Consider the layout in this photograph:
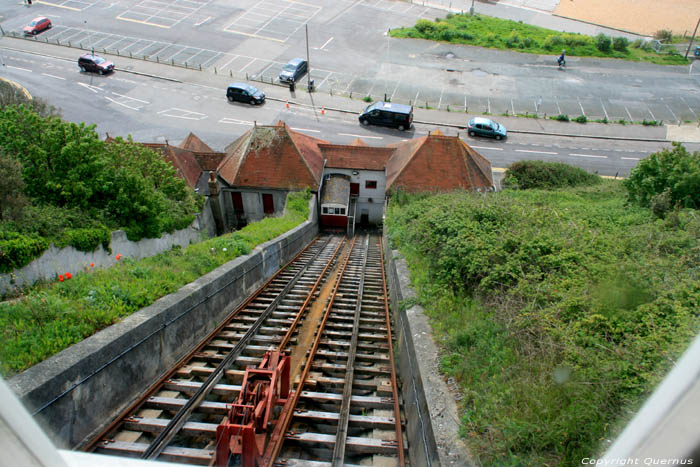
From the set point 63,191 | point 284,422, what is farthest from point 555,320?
point 63,191

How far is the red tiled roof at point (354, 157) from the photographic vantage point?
2542 centimetres

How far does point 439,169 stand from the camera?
23.8 meters

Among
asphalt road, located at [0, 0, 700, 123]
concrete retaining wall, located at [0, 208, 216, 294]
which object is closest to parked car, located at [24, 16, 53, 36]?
asphalt road, located at [0, 0, 700, 123]

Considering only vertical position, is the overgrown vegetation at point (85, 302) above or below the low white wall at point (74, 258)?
above

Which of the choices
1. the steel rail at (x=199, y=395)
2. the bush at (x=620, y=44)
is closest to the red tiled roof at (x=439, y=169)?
the steel rail at (x=199, y=395)

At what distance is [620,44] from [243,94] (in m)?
39.0

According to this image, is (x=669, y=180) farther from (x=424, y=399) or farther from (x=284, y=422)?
(x=284, y=422)

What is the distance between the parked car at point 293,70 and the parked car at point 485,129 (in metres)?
15.2

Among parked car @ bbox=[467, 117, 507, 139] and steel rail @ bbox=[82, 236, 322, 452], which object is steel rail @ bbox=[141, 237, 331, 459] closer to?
steel rail @ bbox=[82, 236, 322, 452]

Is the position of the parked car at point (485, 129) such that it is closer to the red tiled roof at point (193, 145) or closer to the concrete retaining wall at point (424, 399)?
the red tiled roof at point (193, 145)

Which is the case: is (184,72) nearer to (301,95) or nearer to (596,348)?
(301,95)

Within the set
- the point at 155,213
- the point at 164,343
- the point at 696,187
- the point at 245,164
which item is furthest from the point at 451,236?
the point at 245,164

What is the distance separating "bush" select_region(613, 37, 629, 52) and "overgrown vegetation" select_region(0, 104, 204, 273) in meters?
49.0

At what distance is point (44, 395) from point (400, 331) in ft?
20.3
